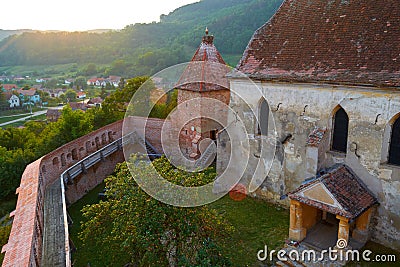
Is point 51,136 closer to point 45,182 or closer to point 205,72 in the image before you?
point 45,182

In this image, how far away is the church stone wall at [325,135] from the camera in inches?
493

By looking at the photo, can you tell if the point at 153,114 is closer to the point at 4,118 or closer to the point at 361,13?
the point at 361,13

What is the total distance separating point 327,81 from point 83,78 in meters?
105

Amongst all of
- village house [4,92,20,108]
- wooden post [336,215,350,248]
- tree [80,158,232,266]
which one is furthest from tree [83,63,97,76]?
wooden post [336,215,350,248]

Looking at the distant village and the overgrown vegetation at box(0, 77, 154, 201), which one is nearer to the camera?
the overgrown vegetation at box(0, 77, 154, 201)

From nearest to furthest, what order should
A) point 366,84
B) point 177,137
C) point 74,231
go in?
point 366,84 < point 74,231 < point 177,137

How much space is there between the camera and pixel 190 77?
20562mm

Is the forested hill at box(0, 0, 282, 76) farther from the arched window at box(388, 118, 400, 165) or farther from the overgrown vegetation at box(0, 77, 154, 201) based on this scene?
the arched window at box(388, 118, 400, 165)

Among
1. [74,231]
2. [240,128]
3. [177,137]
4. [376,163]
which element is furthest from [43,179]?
[376,163]

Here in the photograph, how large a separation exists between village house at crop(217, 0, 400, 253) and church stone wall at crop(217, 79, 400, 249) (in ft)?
0.12

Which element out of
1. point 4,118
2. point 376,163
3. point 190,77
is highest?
point 190,77

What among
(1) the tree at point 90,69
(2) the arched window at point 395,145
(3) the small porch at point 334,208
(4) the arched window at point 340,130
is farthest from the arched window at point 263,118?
(1) the tree at point 90,69

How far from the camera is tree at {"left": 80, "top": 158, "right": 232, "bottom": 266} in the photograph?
959 cm

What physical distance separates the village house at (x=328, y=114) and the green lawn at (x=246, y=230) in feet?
2.65
